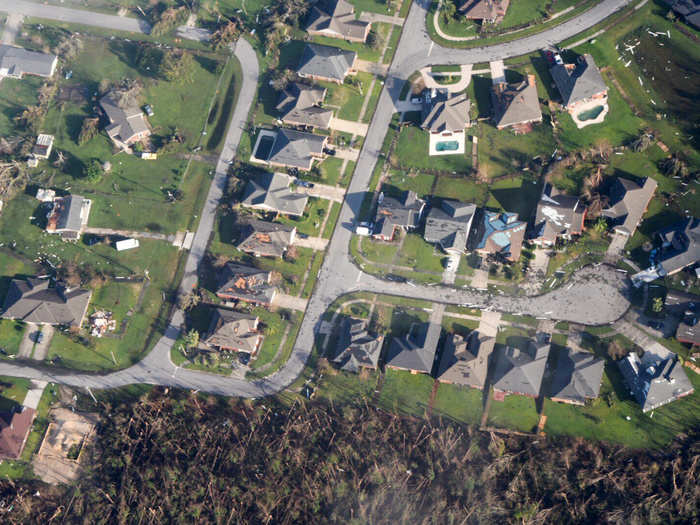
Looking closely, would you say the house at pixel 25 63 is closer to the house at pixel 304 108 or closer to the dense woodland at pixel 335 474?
the house at pixel 304 108

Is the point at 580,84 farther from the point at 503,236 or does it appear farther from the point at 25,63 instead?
the point at 25,63

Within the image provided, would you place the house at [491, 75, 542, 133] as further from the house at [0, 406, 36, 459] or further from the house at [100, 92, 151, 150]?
the house at [0, 406, 36, 459]

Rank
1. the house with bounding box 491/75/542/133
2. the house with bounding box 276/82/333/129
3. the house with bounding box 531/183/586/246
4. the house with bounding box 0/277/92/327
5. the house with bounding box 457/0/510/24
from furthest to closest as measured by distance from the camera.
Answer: the house with bounding box 457/0/510/24 → the house with bounding box 276/82/333/129 → the house with bounding box 491/75/542/133 → the house with bounding box 0/277/92/327 → the house with bounding box 531/183/586/246

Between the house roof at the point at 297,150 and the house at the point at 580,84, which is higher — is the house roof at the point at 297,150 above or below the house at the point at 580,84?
below

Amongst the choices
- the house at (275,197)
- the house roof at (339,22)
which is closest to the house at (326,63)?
the house roof at (339,22)

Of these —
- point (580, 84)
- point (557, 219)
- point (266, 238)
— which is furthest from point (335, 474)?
point (580, 84)

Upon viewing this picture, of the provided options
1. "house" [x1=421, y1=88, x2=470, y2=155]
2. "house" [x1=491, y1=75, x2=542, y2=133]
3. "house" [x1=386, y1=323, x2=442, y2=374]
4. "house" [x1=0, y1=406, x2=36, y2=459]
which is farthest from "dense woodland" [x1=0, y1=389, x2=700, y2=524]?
"house" [x1=491, y1=75, x2=542, y2=133]

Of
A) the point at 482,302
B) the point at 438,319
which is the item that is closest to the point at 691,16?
the point at 482,302
